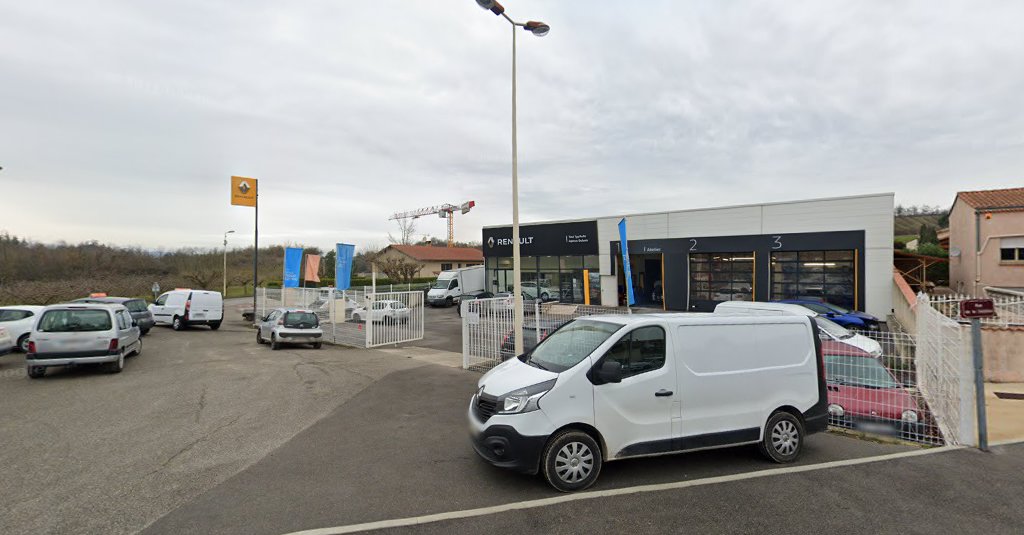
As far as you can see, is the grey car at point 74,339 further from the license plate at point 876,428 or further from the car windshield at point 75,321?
the license plate at point 876,428

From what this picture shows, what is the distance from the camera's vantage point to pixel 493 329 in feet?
36.9

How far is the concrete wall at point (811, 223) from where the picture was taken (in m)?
19.1

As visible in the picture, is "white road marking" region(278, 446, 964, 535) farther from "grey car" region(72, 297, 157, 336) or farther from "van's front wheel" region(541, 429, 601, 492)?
"grey car" region(72, 297, 157, 336)

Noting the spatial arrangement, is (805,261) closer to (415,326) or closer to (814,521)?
(415,326)

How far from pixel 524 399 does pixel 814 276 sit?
21.5 metres

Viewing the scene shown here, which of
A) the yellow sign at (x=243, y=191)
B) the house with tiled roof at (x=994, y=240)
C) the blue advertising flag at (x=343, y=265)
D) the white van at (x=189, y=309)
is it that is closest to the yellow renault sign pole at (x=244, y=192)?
the yellow sign at (x=243, y=191)

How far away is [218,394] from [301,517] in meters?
5.74

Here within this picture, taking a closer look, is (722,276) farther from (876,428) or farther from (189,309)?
(189,309)

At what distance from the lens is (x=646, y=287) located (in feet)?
92.6

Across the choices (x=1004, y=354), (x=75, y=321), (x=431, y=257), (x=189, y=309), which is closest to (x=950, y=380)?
(x=1004, y=354)

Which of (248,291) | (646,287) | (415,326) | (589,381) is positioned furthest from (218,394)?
(248,291)

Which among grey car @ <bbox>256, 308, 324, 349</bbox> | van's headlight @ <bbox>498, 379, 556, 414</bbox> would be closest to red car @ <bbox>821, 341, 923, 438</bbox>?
van's headlight @ <bbox>498, 379, 556, 414</bbox>

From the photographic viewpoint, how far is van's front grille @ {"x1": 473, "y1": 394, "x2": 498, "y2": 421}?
4582 millimetres

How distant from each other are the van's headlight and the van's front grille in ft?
0.35
